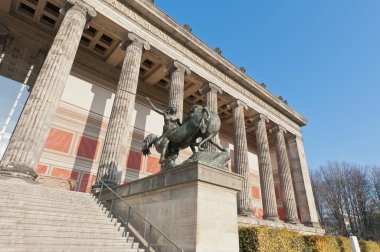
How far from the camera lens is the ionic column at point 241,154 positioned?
1578 cm

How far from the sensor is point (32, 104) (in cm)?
958

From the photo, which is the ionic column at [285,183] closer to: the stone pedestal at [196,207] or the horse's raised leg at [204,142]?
the stone pedestal at [196,207]

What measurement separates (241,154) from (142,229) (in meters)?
12.4

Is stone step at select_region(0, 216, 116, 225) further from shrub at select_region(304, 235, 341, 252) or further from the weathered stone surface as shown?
shrub at select_region(304, 235, 341, 252)

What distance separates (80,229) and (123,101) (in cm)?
752

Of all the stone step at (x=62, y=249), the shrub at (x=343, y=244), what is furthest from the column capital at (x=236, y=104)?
the stone step at (x=62, y=249)

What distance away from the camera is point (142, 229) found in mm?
6672

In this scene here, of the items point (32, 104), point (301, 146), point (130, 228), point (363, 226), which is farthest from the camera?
point (363, 226)

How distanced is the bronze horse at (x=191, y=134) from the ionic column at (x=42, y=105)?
4.73 meters

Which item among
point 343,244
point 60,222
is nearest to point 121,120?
point 60,222

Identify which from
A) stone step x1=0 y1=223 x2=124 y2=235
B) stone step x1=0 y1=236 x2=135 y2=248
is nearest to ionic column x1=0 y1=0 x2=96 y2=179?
stone step x1=0 y1=223 x2=124 y2=235

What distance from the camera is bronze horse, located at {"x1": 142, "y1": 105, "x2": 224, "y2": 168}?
6.85m

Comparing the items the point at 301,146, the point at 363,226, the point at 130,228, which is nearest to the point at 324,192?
the point at 363,226

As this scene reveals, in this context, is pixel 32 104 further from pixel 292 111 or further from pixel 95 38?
pixel 292 111
